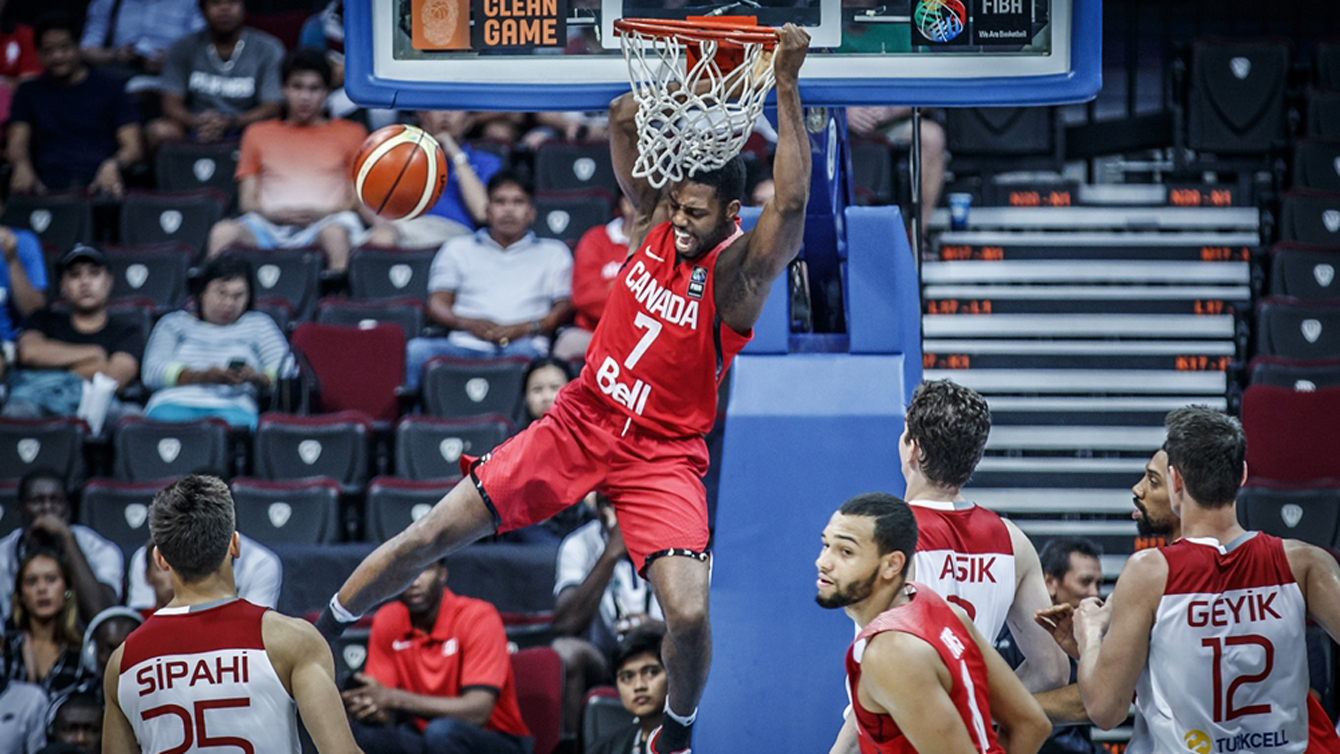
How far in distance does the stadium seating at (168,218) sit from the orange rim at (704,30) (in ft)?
19.5

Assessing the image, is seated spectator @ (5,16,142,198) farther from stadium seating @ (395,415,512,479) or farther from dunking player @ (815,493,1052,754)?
dunking player @ (815,493,1052,754)

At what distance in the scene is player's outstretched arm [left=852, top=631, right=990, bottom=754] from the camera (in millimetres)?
3186

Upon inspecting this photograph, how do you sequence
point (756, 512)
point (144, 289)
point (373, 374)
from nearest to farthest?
point (756, 512) → point (373, 374) → point (144, 289)

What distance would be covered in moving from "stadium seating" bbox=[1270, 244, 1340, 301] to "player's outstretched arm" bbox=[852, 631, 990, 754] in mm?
6454

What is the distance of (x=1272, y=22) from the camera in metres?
12.3

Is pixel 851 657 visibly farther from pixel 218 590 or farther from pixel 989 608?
pixel 218 590

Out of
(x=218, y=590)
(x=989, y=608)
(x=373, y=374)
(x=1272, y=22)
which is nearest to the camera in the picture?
(x=218, y=590)

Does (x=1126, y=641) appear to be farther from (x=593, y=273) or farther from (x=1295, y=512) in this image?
(x=593, y=273)

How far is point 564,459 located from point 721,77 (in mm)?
1292

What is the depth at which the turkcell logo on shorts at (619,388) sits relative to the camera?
471cm

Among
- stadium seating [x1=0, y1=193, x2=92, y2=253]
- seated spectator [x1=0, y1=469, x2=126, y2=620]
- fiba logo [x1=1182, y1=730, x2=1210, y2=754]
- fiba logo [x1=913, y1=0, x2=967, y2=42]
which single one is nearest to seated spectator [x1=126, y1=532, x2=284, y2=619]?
seated spectator [x1=0, y1=469, x2=126, y2=620]

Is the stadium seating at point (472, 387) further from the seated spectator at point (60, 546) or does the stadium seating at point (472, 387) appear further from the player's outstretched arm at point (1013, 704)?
the player's outstretched arm at point (1013, 704)

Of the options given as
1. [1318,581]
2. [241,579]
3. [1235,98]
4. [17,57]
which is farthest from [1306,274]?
[17,57]

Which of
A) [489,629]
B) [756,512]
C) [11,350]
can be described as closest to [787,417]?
[756,512]
